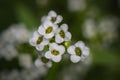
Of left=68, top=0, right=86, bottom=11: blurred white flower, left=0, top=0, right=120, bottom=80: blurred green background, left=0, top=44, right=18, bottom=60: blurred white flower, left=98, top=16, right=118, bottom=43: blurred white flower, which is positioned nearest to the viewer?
left=0, top=44, right=18, bottom=60: blurred white flower

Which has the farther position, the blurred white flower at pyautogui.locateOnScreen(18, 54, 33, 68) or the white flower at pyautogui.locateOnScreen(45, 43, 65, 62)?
the blurred white flower at pyautogui.locateOnScreen(18, 54, 33, 68)

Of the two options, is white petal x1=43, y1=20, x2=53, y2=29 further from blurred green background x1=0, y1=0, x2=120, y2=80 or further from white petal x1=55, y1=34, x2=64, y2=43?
blurred green background x1=0, y1=0, x2=120, y2=80

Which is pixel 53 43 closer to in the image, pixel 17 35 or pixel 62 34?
pixel 62 34

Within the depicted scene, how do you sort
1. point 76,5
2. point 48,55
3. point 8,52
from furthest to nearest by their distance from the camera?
1. point 76,5
2. point 8,52
3. point 48,55

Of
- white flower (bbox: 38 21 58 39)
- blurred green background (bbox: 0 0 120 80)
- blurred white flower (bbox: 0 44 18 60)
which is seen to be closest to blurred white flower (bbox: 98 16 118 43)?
blurred green background (bbox: 0 0 120 80)

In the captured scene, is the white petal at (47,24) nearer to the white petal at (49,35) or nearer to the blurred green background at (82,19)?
the white petal at (49,35)

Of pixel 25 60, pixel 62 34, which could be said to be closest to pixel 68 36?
pixel 62 34

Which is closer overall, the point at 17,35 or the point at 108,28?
the point at 17,35
